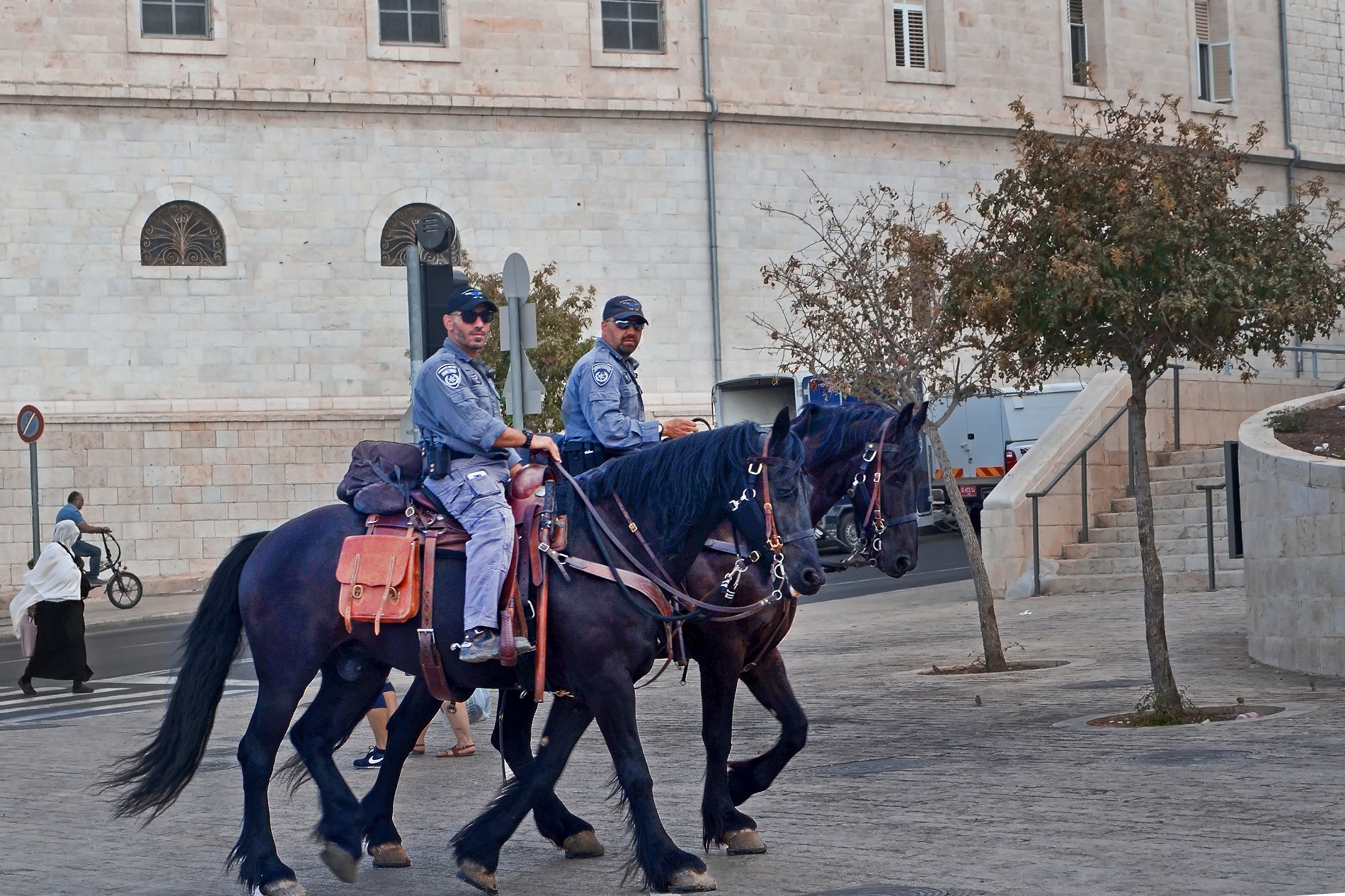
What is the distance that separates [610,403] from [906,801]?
8.12 ft

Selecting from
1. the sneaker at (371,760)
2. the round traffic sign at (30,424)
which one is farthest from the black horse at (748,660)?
the round traffic sign at (30,424)

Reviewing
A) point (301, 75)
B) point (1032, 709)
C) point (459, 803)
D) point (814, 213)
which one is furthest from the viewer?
A: point (814, 213)

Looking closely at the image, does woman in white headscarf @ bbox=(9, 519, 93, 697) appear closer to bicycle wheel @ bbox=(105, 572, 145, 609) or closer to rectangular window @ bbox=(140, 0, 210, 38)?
bicycle wheel @ bbox=(105, 572, 145, 609)

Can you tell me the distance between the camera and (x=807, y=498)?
768 cm

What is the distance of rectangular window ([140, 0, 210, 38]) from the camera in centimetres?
3184

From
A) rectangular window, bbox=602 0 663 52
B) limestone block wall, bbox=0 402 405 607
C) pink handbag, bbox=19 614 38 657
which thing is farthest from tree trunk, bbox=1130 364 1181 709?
rectangular window, bbox=602 0 663 52

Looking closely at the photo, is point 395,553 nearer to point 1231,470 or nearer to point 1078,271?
point 1078,271

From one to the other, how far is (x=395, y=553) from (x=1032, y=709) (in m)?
6.29

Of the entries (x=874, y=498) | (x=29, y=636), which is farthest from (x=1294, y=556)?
(x=29, y=636)

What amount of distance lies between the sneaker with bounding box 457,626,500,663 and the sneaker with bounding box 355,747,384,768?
449 cm

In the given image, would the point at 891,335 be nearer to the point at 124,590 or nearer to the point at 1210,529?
the point at 1210,529

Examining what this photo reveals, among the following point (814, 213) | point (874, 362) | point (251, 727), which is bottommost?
point (251, 727)

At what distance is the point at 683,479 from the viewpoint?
767cm

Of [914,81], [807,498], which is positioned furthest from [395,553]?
[914,81]
